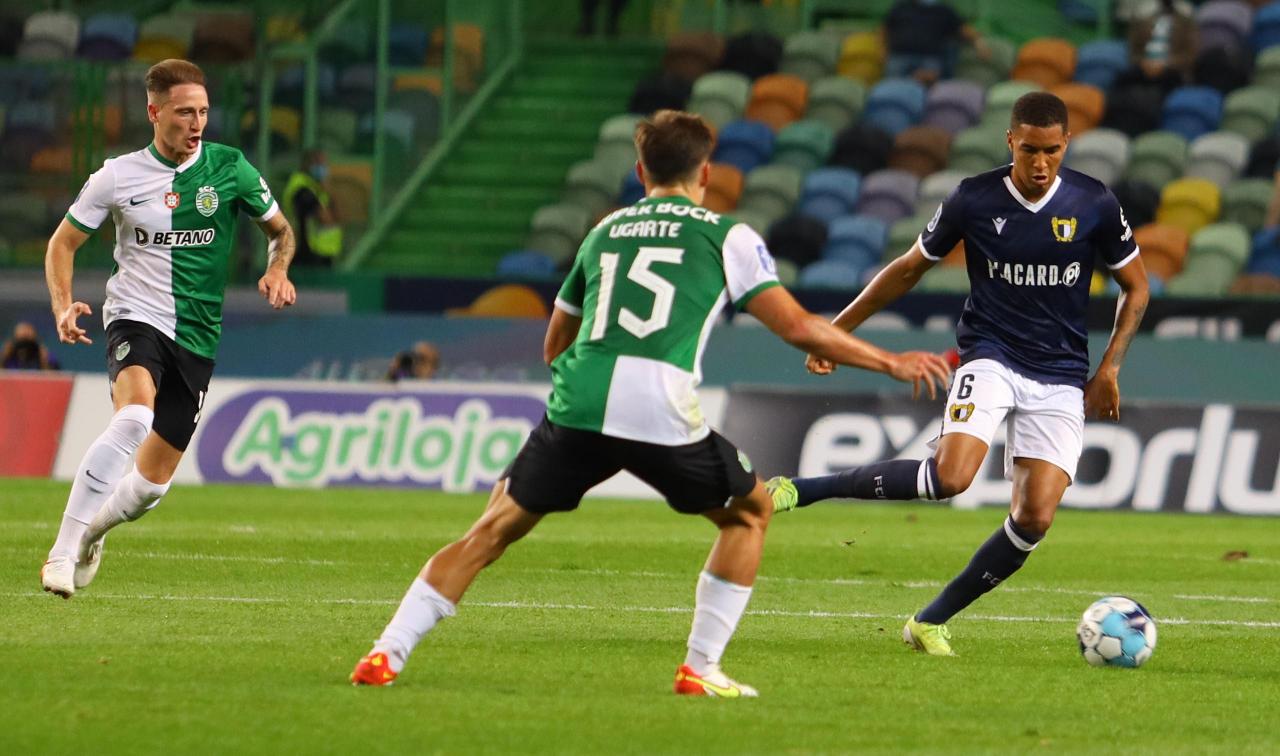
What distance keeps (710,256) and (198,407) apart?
12.6ft

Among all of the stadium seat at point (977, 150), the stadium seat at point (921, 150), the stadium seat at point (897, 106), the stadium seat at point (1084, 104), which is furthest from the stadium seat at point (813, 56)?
the stadium seat at point (1084, 104)

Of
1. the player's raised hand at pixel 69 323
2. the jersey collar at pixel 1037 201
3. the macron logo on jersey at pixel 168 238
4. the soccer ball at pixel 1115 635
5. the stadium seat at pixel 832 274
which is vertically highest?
the jersey collar at pixel 1037 201

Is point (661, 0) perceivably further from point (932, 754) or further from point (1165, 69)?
point (932, 754)

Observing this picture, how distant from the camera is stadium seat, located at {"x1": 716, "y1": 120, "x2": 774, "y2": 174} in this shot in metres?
26.4

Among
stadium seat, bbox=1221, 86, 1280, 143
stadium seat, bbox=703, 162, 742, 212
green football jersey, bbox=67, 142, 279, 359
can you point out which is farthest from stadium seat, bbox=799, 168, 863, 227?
green football jersey, bbox=67, 142, 279, 359

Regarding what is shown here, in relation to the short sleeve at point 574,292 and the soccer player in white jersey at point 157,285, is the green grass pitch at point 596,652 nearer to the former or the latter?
the soccer player in white jersey at point 157,285

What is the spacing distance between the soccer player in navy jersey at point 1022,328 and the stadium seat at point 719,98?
17942mm

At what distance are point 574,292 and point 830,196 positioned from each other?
18.5m

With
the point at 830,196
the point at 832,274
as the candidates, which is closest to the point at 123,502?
the point at 832,274

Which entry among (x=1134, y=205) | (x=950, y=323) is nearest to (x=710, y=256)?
→ (x=950, y=323)

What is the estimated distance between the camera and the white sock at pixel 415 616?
267 inches

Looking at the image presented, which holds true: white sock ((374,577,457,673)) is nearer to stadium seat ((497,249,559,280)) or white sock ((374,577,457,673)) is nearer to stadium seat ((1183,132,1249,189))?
stadium seat ((497,249,559,280))

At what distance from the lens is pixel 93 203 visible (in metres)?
9.63

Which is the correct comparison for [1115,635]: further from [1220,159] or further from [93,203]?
[1220,159]
